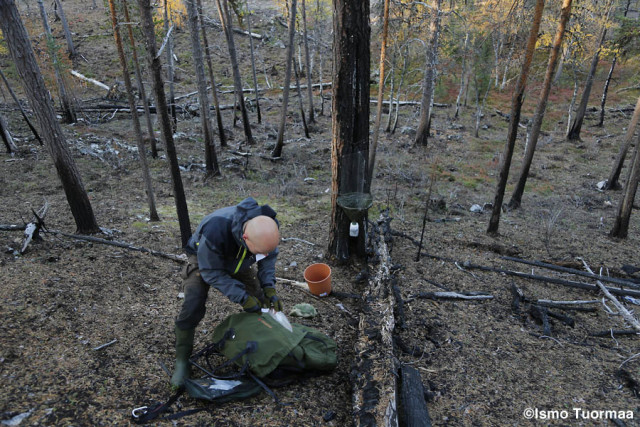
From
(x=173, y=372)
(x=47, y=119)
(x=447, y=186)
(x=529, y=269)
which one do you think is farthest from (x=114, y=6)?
(x=447, y=186)

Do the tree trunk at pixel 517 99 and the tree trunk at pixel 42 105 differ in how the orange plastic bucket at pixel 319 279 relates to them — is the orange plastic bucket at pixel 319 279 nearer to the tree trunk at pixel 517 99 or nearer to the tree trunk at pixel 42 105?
the tree trunk at pixel 42 105

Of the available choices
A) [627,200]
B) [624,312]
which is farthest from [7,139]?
[627,200]

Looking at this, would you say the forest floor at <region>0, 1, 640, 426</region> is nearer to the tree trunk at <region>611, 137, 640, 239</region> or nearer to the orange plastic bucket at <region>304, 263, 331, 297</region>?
the orange plastic bucket at <region>304, 263, 331, 297</region>

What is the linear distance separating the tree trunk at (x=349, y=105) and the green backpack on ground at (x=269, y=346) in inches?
99.0

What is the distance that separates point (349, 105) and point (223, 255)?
117 inches

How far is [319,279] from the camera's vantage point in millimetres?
4852

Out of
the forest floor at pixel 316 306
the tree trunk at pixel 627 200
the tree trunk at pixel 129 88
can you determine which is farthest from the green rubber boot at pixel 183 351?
the tree trunk at pixel 627 200

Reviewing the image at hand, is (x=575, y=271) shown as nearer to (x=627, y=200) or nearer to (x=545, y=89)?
(x=627, y=200)

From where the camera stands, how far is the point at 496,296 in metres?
4.90

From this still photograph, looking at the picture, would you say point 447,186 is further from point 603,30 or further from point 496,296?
point 603,30

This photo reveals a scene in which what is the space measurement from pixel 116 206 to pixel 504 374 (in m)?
8.42

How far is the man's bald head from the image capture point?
255 cm

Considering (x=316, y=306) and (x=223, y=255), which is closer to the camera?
(x=223, y=255)

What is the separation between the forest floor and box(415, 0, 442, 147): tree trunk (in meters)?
5.96
